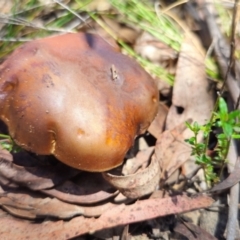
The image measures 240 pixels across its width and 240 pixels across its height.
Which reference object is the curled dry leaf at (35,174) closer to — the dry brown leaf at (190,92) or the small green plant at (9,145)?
the small green plant at (9,145)

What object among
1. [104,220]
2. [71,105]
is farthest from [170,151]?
[71,105]

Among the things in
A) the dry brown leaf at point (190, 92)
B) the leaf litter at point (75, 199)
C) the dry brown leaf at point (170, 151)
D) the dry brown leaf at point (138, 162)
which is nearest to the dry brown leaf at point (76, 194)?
the leaf litter at point (75, 199)

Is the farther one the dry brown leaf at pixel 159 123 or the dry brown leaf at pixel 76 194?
the dry brown leaf at pixel 159 123

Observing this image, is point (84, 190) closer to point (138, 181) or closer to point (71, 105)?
point (138, 181)

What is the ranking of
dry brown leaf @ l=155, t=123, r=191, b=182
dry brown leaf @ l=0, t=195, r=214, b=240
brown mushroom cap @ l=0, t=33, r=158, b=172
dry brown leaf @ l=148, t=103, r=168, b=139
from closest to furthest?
brown mushroom cap @ l=0, t=33, r=158, b=172 < dry brown leaf @ l=0, t=195, r=214, b=240 < dry brown leaf @ l=155, t=123, r=191, b=182 < dry brown leaf @ l=148, t=103, r=168, b=139

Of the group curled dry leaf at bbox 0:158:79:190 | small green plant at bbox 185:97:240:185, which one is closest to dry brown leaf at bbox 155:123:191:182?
small green plant at bbox 185:97:240:185

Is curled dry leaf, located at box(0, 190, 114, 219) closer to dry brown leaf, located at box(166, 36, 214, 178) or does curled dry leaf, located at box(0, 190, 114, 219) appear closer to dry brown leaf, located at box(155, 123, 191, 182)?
dry brown leaf, located at box(155, 123, 191, 182)
